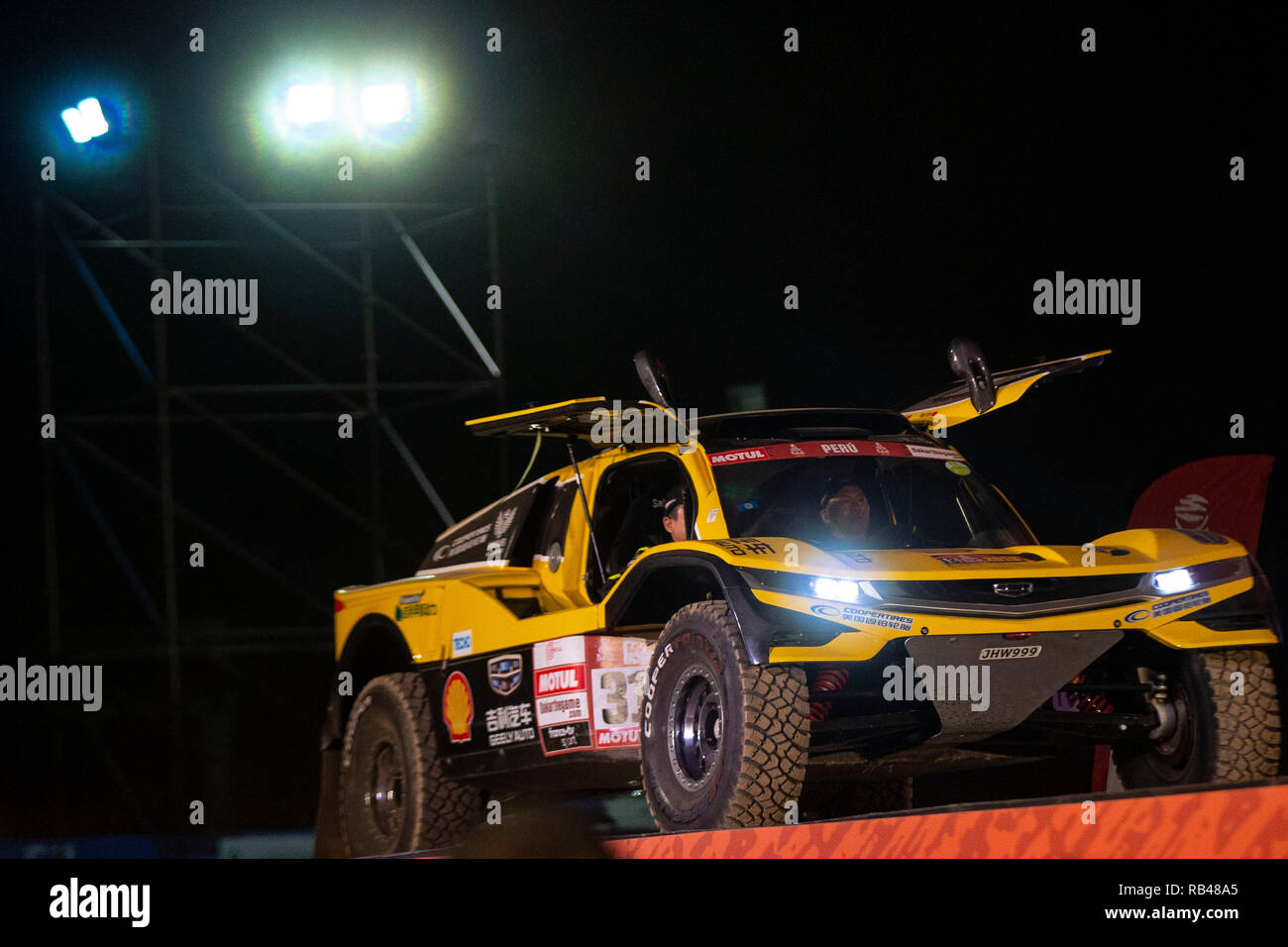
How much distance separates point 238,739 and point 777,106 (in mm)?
7011

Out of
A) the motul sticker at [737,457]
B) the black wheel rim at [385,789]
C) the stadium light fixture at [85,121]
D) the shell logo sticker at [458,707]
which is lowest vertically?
the black wheel rim at [385,789]

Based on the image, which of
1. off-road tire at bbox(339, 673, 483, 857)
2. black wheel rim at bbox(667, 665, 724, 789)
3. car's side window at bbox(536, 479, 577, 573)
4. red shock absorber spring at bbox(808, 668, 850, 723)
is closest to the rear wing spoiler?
red shock absorber spring at bbox(808, 668, 850, 723)

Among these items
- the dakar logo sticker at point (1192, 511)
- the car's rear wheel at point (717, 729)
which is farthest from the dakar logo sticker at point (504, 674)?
the dakar logo sticker at point (1192, 511)

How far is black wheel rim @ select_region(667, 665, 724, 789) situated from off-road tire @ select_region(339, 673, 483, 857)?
2.12 metres

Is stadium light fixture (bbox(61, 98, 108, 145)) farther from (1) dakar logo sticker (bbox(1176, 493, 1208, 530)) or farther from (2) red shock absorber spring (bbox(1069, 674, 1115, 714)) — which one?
(2) red shock absorber spring (bbox(1069, 674, 1115, 714))

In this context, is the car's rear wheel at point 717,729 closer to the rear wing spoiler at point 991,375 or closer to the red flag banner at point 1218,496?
the rear wing spoiler at point 991,375

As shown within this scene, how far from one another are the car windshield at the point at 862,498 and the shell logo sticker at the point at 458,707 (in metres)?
1.76

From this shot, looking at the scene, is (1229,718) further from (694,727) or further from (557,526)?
(557,526)

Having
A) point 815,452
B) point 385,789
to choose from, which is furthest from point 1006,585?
point 385,789

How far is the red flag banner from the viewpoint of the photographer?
30.3ft

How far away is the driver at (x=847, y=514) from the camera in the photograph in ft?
21.3

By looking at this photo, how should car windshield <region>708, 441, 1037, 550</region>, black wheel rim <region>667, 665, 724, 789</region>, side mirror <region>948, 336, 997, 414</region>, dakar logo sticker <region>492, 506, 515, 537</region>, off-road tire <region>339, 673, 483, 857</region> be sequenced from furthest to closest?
dakar logo sticker <region>492, 506, 515, 537</region> → off-road tire <region>339, 673, 483, 857</region> → side mirror <region>948, 336, 997, 414</region> → car windshield <region>708, 441, 1037, 550</region> → black wheel rim <region>667, 665, 724, 789</region>

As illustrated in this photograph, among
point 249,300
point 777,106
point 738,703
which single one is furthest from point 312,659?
point 738,703
